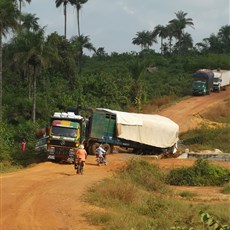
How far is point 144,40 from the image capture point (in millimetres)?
113250

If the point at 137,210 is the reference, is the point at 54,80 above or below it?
above

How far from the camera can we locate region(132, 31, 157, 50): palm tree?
11269 centimetres

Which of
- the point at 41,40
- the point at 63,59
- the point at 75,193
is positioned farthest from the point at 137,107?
the point at 75,193

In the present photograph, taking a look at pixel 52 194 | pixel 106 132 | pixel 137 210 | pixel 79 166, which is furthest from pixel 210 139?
pixel 137 210

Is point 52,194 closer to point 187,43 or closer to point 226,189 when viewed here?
point 226,189

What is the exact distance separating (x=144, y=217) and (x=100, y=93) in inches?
1550

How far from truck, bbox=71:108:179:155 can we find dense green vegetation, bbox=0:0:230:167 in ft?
14.4

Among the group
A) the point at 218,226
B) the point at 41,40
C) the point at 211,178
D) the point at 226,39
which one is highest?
the point at 226,39

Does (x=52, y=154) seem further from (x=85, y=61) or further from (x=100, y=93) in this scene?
(x=85, y=61)

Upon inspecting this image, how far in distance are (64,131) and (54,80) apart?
31153 millimetres

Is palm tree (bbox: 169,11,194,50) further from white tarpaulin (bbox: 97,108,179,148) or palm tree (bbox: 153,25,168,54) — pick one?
white tarpaulin (bbox: 97,108,179,148)

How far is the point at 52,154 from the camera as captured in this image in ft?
86.8

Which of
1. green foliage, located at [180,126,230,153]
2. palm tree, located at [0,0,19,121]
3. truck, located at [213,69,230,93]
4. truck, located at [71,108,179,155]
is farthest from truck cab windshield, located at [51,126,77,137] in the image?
truck, located at [213,69,230,93]

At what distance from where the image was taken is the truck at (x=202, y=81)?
55.6m
